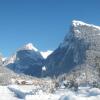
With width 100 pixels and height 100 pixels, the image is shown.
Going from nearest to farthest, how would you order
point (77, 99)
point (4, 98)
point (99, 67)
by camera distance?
1. point (77, 99)
2. point (4, 98)
3. point (99, 67)

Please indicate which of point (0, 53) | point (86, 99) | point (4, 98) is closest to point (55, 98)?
point (86, 99)

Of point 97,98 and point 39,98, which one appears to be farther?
point 39,98

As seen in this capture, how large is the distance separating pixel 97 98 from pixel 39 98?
25.9ft

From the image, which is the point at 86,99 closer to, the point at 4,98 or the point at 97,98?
the point at 97,98

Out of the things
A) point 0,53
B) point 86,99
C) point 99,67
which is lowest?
point 86,99

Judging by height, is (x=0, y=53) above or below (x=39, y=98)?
above

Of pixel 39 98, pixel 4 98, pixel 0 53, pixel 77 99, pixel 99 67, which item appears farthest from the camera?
pixel 0 53

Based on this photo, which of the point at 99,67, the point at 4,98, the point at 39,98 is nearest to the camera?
the point at 39,98

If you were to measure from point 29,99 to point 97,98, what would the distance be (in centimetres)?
776

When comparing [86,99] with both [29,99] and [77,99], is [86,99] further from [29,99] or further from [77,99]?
[29,99]

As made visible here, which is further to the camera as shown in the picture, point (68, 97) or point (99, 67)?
point (99, 67)

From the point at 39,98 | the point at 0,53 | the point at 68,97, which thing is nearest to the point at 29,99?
the point at 39,98

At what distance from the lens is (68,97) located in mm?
21297

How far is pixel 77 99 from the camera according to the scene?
68.8ft
